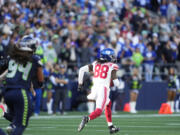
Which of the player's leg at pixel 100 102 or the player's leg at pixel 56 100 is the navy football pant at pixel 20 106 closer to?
the player's leg at pixel 100 102

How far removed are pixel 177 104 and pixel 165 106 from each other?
3254mm

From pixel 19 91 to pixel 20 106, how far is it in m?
0.23

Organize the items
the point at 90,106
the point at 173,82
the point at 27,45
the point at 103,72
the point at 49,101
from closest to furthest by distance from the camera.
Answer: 1. the point at 27,45
2. the point at 103,72
3. the point at 49,101
4. the point at 90,106
5. the point at 173,82

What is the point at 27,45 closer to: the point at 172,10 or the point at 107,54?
the point at 107,54

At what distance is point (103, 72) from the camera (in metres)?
13.5

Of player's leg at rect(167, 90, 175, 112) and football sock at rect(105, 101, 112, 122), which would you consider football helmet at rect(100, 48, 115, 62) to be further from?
player's leg at rect(167, 90, 175, 112)

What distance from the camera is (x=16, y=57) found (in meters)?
9.01

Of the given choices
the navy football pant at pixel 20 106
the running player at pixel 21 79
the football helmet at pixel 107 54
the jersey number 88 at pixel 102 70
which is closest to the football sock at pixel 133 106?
the jersey number 88 at pixel 102 70

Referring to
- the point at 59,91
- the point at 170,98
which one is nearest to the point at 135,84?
the point at 170,98

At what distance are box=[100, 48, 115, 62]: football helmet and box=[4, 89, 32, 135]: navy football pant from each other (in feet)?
15.5

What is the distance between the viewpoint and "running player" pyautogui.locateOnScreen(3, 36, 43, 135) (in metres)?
8.75

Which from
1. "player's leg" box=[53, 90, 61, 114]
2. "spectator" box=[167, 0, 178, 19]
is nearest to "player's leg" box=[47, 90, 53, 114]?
"player's leg" box=[53, 90, 61, 114]

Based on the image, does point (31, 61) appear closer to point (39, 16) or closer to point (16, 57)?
point (16, 57)

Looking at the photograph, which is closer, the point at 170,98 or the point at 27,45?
the point at 27,45
